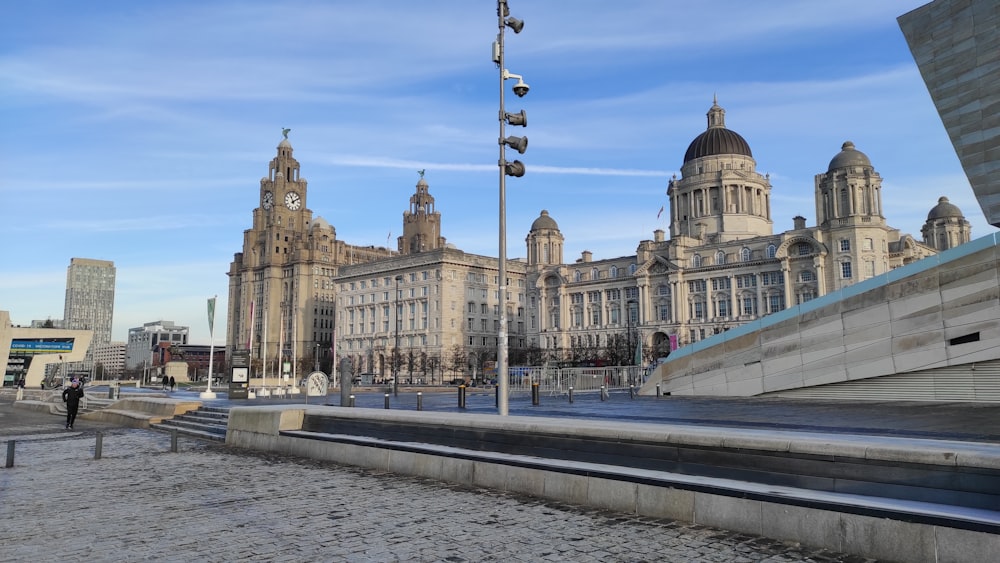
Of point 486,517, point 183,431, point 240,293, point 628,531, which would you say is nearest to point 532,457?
point 486,517

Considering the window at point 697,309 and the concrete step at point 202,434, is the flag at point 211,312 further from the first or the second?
the window at point 697,309

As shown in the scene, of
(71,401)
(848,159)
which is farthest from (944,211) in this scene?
(71,401)

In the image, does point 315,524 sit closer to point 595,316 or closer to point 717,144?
point 595,316

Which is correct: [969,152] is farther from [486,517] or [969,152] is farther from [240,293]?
[240,293]

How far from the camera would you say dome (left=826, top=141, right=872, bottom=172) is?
3406 inches

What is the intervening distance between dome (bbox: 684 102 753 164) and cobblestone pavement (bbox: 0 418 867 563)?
111 m

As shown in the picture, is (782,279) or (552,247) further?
(552,247)

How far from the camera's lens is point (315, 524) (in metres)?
8.90

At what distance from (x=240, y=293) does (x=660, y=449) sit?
17600 centimetres

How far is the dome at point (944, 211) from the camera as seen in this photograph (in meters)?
105

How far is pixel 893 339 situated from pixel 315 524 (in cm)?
2190

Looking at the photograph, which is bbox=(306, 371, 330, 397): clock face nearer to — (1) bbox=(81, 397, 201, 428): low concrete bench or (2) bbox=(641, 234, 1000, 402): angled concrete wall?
(1) bbox=(81, 397, 201, 428): low concrete bench

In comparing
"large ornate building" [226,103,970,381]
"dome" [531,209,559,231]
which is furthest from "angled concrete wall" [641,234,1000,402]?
"dome" [531,209,559,231]

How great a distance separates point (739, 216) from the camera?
111m
